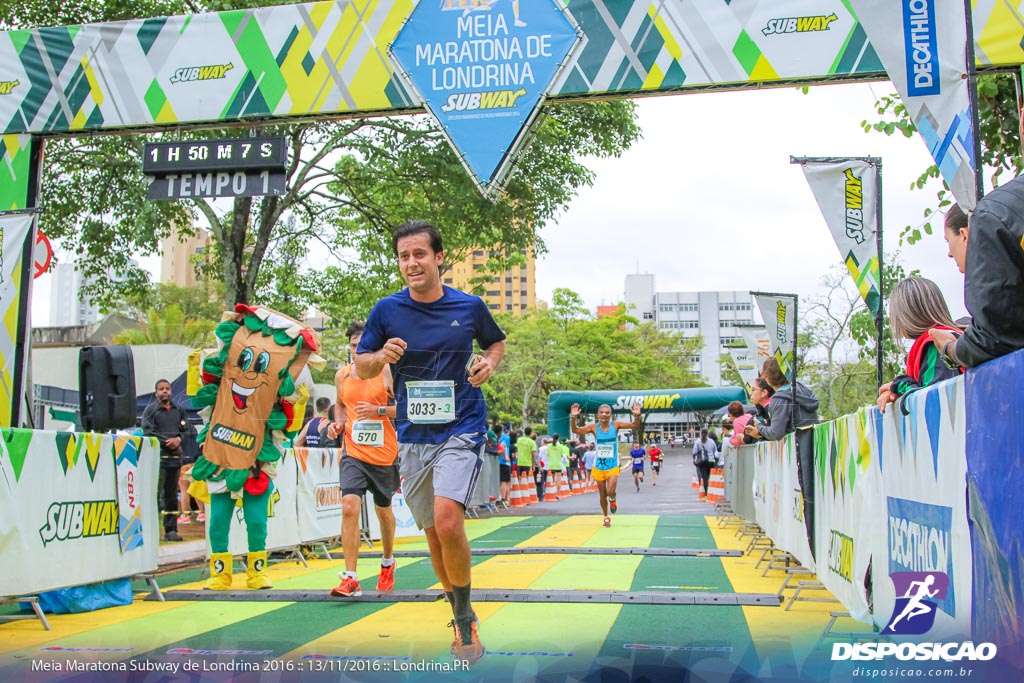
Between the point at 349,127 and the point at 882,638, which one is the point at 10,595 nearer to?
the point at 882,638

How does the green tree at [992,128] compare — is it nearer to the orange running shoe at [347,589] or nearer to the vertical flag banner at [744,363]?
the orange running shoe at [347,589]

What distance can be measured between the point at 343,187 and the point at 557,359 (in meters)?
46.4

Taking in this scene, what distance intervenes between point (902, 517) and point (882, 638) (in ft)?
1.87

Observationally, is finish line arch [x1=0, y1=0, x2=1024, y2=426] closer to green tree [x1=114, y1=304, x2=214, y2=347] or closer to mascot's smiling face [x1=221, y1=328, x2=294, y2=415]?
mascot's smiling face [x1=221, y1=328, x2=294, y2=415]

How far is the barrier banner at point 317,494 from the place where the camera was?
1066cm

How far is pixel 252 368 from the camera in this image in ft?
24.8

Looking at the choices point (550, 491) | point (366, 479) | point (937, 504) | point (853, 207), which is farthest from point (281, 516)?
point (550, 491)

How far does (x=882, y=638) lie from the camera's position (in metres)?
4.11

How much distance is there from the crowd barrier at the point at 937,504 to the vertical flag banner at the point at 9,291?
7129 millimetres

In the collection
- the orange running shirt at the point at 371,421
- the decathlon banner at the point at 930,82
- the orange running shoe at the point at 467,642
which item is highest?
the decathlon banner at the point at 930,82

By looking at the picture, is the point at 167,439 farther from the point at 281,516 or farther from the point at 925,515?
the point at 925,515

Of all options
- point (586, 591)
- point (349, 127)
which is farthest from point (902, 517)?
point (349, 127)

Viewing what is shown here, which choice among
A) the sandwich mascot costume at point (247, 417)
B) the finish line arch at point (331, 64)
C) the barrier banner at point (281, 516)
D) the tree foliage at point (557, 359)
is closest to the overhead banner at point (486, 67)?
the finish line arch at point (331, 64)

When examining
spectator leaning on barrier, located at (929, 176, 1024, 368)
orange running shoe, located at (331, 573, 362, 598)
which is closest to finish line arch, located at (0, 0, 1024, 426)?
orange running shoe, located at (331, 573, 362, 598)
